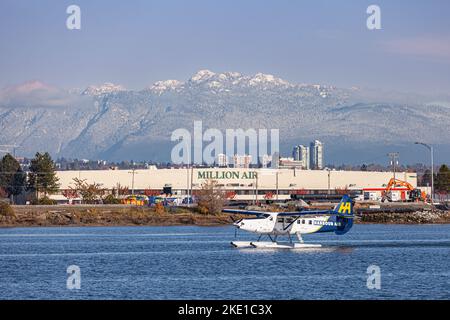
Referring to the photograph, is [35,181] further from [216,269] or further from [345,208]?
[216,269]

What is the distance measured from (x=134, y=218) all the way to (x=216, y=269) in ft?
240

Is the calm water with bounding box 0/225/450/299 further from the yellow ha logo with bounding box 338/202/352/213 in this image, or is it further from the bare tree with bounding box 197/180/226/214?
the bare tree with bounding box 197/180/226/214

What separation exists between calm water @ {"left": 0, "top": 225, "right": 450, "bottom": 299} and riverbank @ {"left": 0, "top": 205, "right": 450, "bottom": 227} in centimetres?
3422

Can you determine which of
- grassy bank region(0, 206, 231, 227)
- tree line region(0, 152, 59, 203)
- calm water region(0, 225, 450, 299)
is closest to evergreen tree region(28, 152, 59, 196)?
tree line region(0, 152, 59, 203)

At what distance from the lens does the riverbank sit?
128125 mm

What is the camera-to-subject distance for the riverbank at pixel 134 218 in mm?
128125

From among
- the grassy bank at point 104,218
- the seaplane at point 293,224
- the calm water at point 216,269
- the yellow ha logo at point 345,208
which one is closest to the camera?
the calm water at point 216,269

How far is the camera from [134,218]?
435 feet

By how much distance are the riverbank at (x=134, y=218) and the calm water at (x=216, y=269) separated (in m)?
34.2

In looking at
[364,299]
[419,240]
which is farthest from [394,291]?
[419,240]

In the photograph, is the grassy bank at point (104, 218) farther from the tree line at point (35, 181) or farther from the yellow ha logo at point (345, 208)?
the tree line at point (35, 181)

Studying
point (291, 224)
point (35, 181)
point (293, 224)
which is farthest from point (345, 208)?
point (35, 181)

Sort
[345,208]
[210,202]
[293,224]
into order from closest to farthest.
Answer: [293,224] → [345,208] → [210,202]

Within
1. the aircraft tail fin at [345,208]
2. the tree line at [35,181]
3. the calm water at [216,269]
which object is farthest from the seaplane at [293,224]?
the tree line at [35,181]
